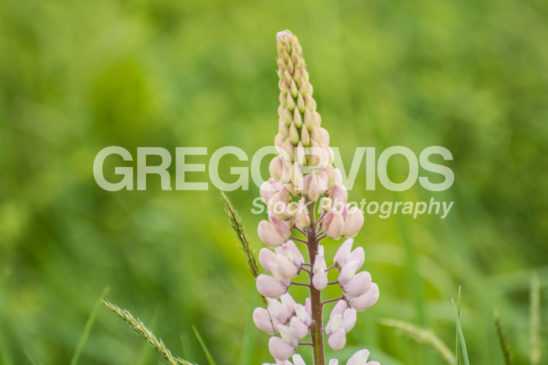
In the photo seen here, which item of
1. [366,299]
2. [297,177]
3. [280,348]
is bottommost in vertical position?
[280,348]

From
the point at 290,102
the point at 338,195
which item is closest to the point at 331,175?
the point at 338,195

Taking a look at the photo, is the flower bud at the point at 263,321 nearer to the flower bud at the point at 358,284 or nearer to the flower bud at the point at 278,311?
the flower bud at the point at 278,311

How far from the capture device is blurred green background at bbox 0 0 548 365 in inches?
109

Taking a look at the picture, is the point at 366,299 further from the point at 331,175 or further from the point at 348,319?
the point at 331,175

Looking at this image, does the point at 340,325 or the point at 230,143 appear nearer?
the point at 340,325

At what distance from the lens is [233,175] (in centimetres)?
371

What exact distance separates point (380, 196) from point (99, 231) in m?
1.69

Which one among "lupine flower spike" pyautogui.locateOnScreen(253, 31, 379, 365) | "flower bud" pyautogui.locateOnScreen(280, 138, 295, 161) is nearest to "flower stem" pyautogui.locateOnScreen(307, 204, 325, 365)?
"lupine flower spike" pyautogui.locateOnScreen(253, 31, 379, 365)

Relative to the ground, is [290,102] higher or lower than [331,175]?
higher

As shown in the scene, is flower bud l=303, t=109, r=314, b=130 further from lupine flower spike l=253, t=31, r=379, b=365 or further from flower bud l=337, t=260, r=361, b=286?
flower bud l=337, t=260, r=361, b=286

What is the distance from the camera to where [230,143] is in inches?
155

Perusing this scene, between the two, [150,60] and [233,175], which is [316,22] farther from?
[233,175]

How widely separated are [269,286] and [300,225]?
0.14m

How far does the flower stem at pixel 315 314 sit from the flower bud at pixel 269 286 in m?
0.07
